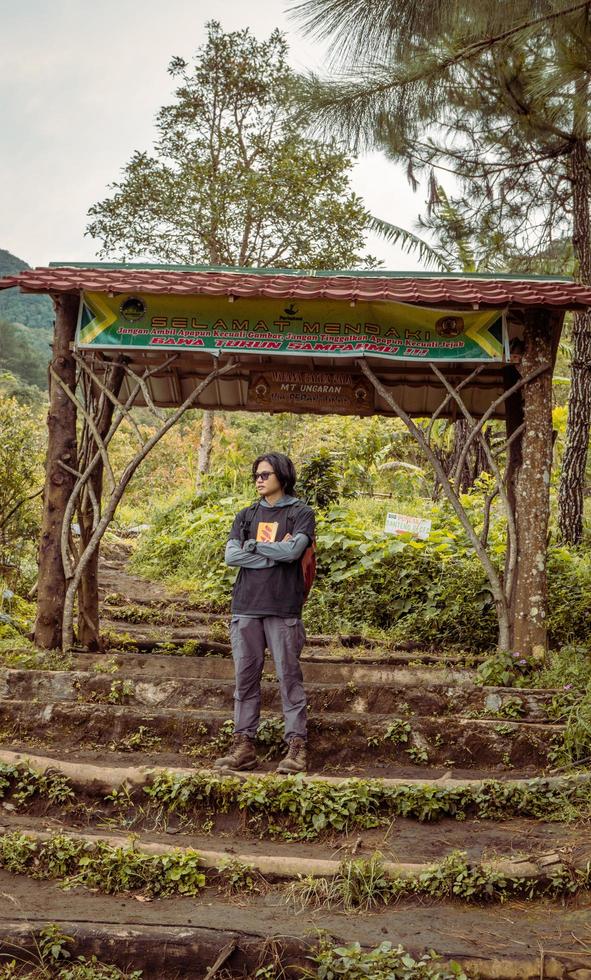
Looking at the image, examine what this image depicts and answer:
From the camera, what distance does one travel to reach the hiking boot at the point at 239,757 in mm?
5008

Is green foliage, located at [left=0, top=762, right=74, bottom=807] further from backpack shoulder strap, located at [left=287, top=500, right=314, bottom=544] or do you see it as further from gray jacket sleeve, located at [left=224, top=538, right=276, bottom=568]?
backpack shoulder strap, located at [left=287, top=500, right=314, bottom=544]

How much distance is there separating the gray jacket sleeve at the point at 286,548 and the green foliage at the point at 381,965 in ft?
7.78

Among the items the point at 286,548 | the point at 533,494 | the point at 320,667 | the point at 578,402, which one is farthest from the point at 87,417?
the point at 578,402

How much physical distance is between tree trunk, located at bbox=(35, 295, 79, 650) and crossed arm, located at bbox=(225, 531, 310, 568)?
2.13m

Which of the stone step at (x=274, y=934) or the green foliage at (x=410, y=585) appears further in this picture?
the green foliage at (x=410, y=585)

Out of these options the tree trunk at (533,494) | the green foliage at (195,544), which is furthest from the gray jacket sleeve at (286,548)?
the green foliage at (195,544)

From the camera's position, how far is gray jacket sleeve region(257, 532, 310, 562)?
17.1 feet

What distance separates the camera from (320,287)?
264 inches

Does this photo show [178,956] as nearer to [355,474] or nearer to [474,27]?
[474,27]

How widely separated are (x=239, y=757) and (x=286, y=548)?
132 cm

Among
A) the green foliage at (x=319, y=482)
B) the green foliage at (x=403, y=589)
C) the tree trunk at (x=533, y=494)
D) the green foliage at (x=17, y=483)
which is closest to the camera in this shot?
the tree trunk at (x=533, y=494)

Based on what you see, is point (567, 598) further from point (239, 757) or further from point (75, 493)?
point (75, 493)

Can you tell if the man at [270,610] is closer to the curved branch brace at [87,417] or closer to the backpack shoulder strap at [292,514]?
the backpack shoulder strap at [292,514]

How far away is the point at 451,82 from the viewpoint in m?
7.50
